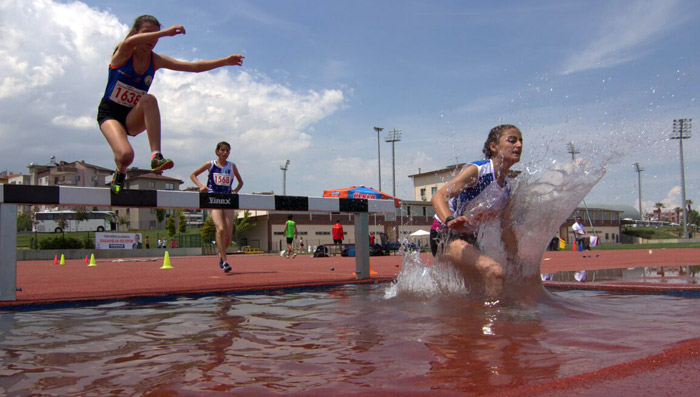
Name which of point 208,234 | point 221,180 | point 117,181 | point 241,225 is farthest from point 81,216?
point 117,181

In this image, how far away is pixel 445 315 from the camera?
3699 mm

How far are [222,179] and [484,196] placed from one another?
5.23 metres

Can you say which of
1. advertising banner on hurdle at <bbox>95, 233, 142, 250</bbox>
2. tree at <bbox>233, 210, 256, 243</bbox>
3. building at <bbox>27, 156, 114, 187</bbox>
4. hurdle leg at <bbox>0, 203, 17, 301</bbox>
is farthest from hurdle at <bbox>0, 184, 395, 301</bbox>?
building at <bbox>27, 156, 114, 187</bbox>

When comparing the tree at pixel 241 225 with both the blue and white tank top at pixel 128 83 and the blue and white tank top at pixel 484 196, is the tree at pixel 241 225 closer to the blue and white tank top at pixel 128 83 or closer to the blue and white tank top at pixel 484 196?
the blue and white tank top at pixel 128 83

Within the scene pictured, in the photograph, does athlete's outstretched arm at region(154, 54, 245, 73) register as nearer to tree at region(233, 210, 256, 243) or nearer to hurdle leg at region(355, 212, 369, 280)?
hurdle leg at region(355, 212, 369, 280)

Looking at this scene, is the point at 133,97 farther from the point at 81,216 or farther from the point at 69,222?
the point at 69,222

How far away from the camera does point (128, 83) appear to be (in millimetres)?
4773

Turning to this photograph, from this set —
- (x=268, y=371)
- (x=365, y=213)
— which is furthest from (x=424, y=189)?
(x=268, y=371)

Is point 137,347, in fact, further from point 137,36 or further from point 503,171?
point 503,171

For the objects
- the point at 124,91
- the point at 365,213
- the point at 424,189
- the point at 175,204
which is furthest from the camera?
the point at 424,189

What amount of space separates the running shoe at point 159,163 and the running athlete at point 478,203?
7.89 ft

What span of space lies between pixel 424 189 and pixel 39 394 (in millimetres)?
78114

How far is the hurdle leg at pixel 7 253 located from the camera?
4867 millimetres

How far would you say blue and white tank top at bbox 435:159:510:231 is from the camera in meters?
4.52
